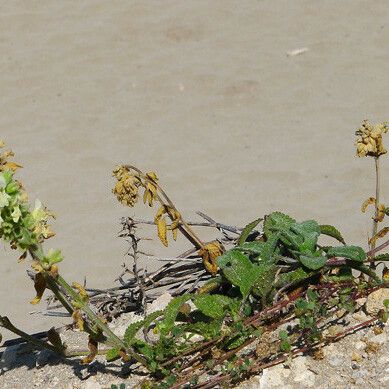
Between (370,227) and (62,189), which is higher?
(62,189)

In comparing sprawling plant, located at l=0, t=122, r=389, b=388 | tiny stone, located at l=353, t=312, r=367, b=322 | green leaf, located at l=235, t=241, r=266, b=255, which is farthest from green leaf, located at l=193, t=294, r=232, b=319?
tiny stone, located at l=353, t=312, r=367, b=322

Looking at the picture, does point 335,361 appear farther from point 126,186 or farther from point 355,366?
point 126,186

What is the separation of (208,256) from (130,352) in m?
0.45

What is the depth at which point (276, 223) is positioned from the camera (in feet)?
9.58

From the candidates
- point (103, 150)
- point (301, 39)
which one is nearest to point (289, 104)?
point (301, 39)

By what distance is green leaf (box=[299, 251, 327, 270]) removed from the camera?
2717 mm

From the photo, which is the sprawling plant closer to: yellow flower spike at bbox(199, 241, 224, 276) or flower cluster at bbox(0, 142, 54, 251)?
yellow flower spike at bbox(199, 241, 224, 276)

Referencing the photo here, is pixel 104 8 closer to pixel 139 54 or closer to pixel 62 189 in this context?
pixel 139 54

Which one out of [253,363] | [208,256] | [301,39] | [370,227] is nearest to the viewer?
[253,363]

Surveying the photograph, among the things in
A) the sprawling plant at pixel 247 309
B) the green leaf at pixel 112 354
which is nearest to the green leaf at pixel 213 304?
the sprawling plant at pixel 247 309

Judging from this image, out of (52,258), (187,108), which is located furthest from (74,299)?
(187,108)

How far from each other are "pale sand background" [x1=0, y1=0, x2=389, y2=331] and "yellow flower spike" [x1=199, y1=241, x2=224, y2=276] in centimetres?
Answer: 267

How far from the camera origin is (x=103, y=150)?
7.05 meters

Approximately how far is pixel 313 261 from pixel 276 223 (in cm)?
24
